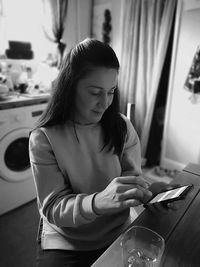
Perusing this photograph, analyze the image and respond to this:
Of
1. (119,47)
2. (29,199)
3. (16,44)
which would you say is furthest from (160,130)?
(16,44)

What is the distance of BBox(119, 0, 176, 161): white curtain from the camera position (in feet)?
6.81

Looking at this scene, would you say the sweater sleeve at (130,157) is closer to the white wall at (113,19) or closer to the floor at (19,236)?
the floor at (19,236)

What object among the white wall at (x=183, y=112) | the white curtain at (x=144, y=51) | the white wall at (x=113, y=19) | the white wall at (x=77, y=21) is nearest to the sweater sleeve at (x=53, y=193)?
the white curtain at (x=144, y=51)

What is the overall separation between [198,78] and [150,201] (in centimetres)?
165

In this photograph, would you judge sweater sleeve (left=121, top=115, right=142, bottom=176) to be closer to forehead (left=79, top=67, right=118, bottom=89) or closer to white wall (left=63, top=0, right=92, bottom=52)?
forehead (left=79, top=67, right=118, bottom=89)

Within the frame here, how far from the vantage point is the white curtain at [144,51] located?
81.7 inches

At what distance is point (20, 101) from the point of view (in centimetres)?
154

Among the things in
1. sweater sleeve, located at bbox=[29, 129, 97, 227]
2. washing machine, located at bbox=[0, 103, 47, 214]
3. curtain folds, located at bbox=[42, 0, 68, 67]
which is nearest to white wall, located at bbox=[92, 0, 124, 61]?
curtain folds, located at bbox=[42, 0, 68, 67]

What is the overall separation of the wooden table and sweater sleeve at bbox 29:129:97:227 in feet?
0.39

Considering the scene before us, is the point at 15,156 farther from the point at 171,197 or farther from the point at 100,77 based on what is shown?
the point at 171,197

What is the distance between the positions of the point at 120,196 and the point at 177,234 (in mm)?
212

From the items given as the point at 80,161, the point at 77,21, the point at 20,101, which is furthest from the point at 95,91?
the point at 77,21

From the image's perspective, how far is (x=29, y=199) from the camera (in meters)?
1.84

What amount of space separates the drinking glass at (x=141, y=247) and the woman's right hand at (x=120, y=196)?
0.07 meters
